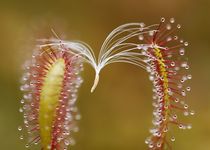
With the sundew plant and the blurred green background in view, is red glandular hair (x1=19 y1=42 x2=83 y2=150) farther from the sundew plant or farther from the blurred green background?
the blurred green background

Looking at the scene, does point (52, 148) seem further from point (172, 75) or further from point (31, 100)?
point (172, 75)

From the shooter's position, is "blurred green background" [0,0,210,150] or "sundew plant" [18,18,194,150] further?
"blurred green background" [0,0,210,150]

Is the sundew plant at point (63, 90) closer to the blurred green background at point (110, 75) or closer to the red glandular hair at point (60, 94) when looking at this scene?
the red glandular hair at point (60, 94)

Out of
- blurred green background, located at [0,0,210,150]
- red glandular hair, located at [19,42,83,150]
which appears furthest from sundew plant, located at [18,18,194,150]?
blurred green background, located at [0,0,210,150]

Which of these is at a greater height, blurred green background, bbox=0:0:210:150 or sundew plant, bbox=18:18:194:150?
blurred green background, bbox=0:0:210:150
